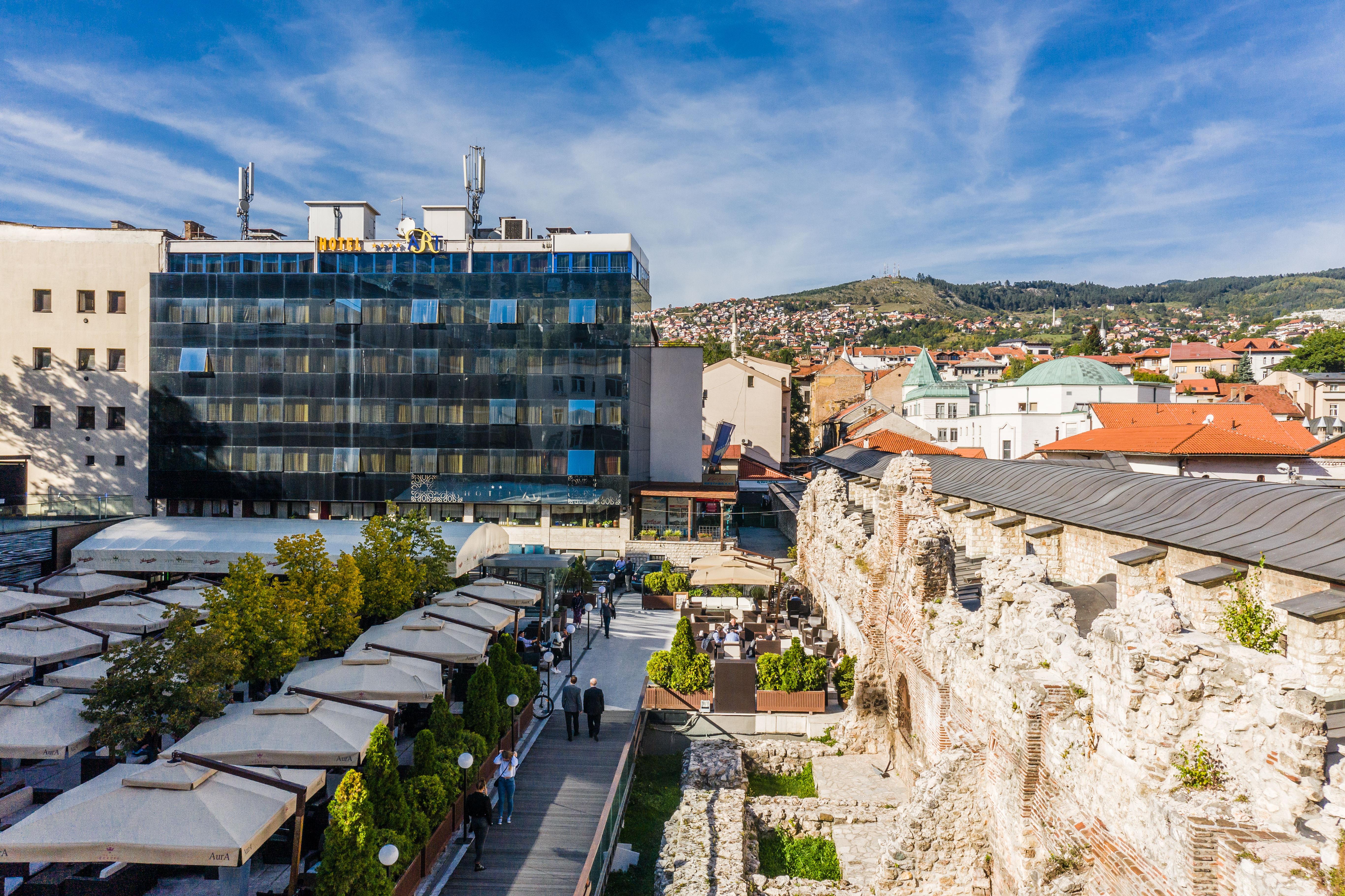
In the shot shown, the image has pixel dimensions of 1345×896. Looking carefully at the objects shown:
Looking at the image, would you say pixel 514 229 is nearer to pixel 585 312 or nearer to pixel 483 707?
pixel 585 312

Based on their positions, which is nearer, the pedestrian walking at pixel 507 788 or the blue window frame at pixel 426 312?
the pedestrian walking at pixel 507 788

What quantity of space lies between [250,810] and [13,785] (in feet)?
21.4

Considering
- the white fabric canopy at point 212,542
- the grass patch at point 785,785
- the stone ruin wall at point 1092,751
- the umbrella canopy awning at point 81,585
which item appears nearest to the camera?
the stone ruin wall at point 1092,751

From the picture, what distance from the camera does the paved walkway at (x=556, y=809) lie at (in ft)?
34.0

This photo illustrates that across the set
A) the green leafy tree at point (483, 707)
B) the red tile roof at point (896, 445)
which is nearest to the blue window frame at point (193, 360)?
the green leafy tree at point (483, 707)

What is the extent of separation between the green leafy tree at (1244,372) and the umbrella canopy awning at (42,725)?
123 meters

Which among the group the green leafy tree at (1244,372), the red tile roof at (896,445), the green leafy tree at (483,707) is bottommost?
the green leafy tree at (483,707)

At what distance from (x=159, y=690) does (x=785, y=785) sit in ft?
37.0

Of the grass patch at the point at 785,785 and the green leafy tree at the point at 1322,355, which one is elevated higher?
the green leafy tree at the point at 1322,355

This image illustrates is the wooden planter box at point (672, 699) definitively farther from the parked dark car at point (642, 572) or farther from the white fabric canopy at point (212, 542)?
the parked dark car at point (642, 572)

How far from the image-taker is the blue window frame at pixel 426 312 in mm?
40938

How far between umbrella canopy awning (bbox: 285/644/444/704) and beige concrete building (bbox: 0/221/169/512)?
34.9 metres

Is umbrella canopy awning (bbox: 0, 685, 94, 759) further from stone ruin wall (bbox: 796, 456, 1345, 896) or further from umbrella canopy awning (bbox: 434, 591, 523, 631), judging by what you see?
stone ruin wall (bbox: 796, 456, 1345, 896)

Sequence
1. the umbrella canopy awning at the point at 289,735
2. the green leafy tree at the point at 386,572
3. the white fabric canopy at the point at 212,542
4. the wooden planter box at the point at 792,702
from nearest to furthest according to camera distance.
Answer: the umbrella canopy awning at the point at 289,735 → the wooden planter box at the point at 792,702 → the green leafy tree at the point at 386,572 → the white fabric canopy at the point at 212,542
